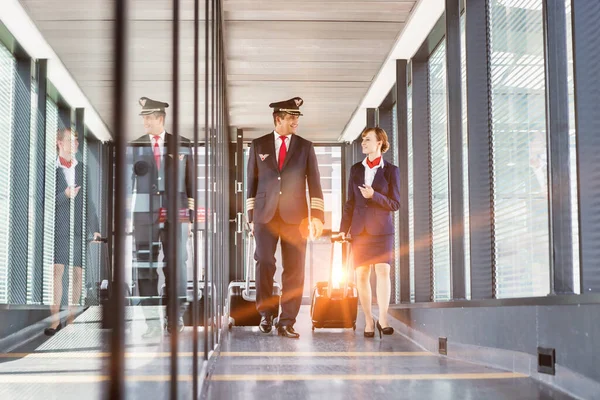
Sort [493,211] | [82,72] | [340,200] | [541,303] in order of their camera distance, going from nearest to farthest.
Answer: [82,72], [541,303], [493,211], [340,200]

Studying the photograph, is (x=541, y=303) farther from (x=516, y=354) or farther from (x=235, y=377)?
(x=235, y=377)

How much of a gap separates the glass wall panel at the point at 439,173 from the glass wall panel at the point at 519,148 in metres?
1.55

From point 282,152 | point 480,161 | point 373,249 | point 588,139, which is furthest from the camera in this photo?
point 373,249

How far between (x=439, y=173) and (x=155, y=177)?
557 centimetres

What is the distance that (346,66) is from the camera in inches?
323

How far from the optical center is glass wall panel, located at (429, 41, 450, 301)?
6.60 metres

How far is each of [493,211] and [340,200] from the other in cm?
769

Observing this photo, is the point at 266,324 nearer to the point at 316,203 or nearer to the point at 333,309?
the point at 333,309

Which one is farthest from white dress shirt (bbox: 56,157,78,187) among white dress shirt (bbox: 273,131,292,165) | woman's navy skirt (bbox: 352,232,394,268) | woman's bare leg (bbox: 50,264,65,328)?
woman's navy skirt (bbox: 352,232,394,268)

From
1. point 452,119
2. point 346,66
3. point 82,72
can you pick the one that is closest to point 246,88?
point 346,66

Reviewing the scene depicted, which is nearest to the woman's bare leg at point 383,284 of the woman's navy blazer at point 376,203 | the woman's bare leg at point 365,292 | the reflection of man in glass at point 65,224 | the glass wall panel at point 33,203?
the woman's bare leg at point 365,292

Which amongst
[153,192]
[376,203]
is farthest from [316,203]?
[153,192]

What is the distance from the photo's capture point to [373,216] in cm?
599

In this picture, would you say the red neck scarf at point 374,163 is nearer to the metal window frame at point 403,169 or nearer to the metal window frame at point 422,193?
the metal window frame at point 422,193
